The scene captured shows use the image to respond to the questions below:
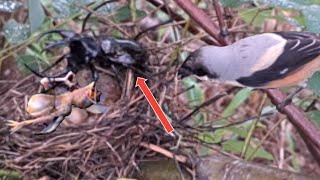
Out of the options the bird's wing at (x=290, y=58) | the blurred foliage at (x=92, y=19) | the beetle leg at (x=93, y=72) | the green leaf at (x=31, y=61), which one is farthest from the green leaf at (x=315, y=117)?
the green leaf at (x=31, y=61)

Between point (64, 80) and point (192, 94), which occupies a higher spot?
point (64, 80)

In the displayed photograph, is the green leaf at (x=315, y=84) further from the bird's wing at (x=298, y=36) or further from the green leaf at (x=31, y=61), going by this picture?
the green leaf at (x=31, y=61)

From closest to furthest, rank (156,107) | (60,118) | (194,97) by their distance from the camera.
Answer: (60,118), (156,107), (194,97)

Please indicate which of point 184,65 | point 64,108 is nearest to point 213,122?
point 184,65

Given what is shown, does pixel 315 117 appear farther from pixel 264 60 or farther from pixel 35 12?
pixel 35 12

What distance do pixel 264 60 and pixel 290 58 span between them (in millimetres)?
51

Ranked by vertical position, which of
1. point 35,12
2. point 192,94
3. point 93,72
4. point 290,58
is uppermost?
point 35,12

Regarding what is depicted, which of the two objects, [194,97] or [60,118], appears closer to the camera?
[60,118]

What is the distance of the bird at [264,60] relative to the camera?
1.29 m

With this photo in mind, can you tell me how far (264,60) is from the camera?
1380 mm

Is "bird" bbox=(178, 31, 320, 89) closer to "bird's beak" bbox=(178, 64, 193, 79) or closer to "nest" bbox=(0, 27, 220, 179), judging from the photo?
"bird's beak" bbox=(178, 64, 193, 79)

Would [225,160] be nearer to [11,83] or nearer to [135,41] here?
[135,41]

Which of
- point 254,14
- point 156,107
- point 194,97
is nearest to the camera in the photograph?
point 156,107

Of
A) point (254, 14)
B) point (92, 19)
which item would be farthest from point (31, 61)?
point (254, 14)
